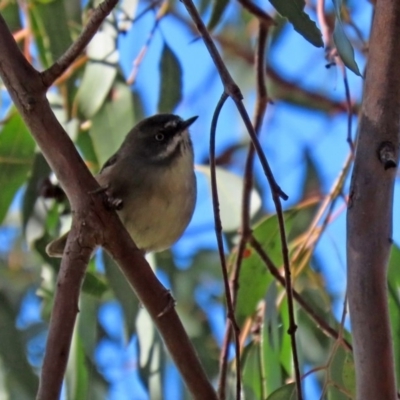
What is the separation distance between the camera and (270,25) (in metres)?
2.35

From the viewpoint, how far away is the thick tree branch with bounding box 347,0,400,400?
4.22ft

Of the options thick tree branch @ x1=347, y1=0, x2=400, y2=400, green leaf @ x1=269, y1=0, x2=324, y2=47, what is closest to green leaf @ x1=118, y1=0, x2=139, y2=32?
green leaf @ x1=269, y1=0, x2=324, y2=47

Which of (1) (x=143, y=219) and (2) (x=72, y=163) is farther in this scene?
(1) (x=143, y=219)

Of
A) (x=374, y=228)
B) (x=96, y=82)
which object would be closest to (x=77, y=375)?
(x=96, y=82)

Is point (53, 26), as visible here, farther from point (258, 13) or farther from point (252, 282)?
point (252, 282)

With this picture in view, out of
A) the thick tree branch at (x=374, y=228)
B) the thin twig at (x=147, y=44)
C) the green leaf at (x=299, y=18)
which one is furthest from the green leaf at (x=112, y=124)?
the thick tree branch at (x=374, y=228)

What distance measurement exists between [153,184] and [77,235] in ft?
2.68

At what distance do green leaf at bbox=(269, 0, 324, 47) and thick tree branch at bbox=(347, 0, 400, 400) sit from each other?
0.36 feet

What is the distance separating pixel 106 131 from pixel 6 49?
1.21 metres

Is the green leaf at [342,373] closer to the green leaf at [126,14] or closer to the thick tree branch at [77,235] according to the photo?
the thick tree branch at [77,235]

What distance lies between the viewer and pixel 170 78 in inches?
102

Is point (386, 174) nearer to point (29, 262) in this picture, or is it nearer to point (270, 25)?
point (270, 25)

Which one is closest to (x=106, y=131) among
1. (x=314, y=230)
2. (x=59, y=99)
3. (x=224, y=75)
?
(x=59, y=99)

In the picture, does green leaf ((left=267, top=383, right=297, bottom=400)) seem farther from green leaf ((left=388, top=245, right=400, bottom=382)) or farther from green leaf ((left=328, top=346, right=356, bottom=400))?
green leaf ((left=388, top=245, right=400, bottom=382))
